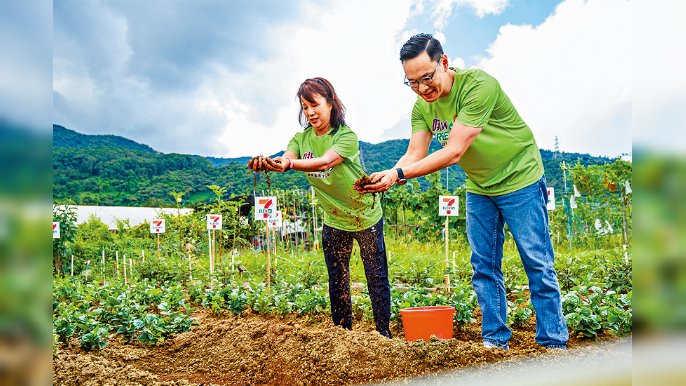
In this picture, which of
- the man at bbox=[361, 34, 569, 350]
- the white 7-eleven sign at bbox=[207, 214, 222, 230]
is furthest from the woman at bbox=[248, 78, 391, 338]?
the white 7-eleven sign at bbox=[207, 214, 222, 230]

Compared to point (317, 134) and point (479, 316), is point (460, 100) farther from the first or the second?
point (479, 316)

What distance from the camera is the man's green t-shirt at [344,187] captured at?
2770 millimetres

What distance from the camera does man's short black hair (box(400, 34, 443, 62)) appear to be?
2172 mm

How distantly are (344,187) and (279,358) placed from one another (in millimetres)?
934

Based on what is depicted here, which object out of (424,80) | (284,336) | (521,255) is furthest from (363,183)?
(284,336)

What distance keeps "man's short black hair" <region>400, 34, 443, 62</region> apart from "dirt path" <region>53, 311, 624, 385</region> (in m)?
1.16

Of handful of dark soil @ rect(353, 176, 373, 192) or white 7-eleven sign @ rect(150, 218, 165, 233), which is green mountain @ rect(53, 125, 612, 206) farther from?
handful of dark soil @ rect(353, 176, 373, 192)

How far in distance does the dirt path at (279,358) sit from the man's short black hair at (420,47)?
3.79ft

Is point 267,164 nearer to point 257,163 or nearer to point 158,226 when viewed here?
point 257,163

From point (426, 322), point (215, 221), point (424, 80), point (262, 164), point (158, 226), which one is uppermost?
point (424, 80)

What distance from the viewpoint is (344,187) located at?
2.79 metres

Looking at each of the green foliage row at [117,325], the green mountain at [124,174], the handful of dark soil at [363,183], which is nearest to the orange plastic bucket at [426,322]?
the handful of dark soil at [363,183]
